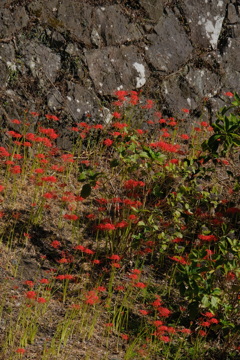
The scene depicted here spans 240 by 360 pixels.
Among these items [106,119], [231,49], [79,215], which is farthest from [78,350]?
[231,49]

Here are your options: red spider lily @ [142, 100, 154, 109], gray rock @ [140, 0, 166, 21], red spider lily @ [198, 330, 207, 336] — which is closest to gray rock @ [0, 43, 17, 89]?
red spider lily @ [142, 100, 154, 109]

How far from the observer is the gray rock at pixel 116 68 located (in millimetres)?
6652

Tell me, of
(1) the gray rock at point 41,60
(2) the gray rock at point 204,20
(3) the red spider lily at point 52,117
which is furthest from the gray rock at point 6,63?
(2) the gray rock at point 204,20

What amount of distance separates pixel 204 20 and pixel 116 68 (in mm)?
1472

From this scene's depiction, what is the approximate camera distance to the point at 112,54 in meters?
6.79

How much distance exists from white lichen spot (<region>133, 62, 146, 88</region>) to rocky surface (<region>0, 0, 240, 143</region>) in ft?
0.04

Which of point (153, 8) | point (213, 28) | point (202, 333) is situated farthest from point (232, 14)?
point (202, 333)

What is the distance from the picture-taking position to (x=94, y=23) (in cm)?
671

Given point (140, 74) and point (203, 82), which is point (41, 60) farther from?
point (203, 82)

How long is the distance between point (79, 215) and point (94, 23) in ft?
7.36

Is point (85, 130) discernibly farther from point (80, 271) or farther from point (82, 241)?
point (80, 271)

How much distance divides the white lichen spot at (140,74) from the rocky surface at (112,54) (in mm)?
11

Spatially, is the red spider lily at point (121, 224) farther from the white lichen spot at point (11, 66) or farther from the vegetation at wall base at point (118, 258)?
the white lichen spot at point (11, 66)

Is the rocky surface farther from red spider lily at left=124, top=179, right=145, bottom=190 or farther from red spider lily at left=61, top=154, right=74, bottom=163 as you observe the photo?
red spider lily at left=124, top=179, right=145, bottom=190
